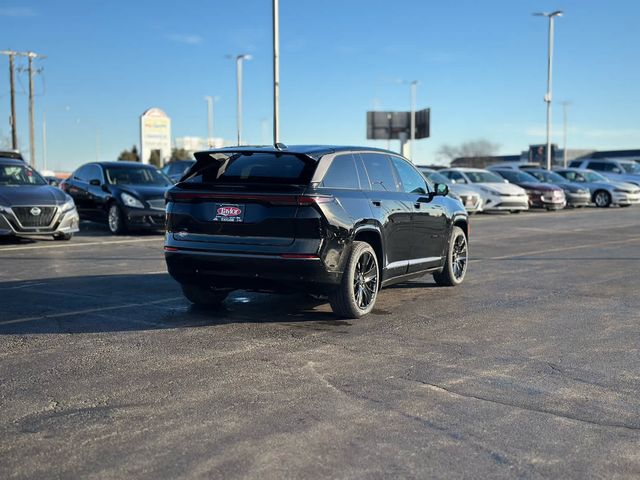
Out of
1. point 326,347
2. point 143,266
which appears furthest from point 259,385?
point 143,266

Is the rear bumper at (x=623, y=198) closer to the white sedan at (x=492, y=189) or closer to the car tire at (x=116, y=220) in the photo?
the white sedan at (x=492, y=189)

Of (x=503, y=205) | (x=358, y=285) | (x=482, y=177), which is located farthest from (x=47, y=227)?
(x=482, y=177)

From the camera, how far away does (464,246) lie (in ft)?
31.9

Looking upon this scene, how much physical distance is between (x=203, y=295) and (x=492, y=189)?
20452 mm

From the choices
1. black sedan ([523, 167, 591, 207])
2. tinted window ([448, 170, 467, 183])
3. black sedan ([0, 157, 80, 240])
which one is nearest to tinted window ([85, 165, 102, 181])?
black sedan ([0, 157, 80, 240])

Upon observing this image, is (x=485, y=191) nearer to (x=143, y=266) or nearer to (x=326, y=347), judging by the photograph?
(x=143, y=266)

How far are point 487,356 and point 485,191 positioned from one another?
71.6ft

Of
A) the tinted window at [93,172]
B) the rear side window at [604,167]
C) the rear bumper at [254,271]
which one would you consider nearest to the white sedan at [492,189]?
the rear side window at [604,167]

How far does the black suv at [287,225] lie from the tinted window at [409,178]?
0.48 m

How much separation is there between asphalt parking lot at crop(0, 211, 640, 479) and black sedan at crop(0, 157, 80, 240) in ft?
16.1

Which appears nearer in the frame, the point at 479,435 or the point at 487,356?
the point at 479,435

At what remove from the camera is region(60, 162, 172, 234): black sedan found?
1659 cm

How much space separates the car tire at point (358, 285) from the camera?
6.96 metres

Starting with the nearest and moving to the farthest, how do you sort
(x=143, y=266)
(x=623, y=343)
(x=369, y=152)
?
1. (x=623, y=343)
2. (x=369, y=152)
3. (x=143, y=266)
